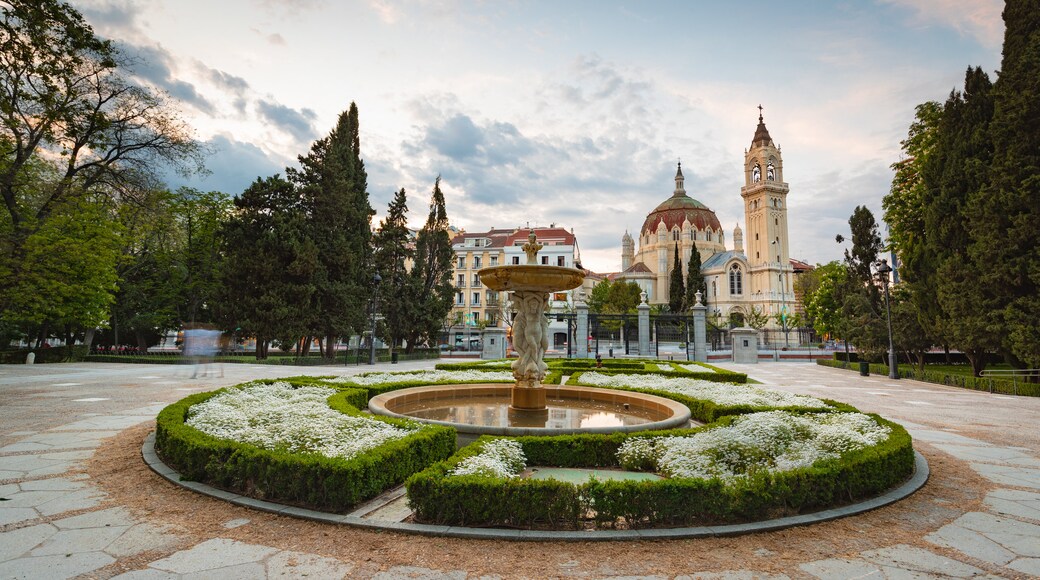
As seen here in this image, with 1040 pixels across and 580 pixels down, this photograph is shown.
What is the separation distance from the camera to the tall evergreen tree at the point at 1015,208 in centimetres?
1509

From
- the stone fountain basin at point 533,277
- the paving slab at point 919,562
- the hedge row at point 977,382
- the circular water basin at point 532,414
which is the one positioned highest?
the stone fountain basin at point 533,277

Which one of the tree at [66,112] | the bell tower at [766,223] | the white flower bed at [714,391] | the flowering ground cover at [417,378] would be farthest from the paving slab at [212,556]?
the bell tower at [766,223]

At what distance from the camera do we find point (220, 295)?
27516 millimetres

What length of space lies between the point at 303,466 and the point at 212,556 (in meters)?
1.03

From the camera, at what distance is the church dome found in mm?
81625

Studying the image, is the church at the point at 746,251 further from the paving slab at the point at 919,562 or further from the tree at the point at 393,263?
the paving slab at the point at 919,562

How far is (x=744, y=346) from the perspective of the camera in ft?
112

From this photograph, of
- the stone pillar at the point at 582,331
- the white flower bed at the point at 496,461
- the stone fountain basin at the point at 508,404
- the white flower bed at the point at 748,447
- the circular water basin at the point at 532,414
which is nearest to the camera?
the white flower bed at the point at 496,461

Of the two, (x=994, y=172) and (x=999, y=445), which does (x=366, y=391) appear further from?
(x=994, y=172)

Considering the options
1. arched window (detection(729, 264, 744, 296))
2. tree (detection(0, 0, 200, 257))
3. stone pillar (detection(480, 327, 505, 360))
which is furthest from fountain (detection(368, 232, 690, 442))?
arched window (detection(729, 264, 744, 296))

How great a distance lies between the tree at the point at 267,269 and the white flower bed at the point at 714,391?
18.6 metres

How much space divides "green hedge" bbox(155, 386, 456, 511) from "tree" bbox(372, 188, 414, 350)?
88.8ft

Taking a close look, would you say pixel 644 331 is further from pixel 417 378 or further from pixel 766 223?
pixel 766 223

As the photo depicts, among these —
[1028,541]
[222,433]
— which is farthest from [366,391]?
[1028,541]
